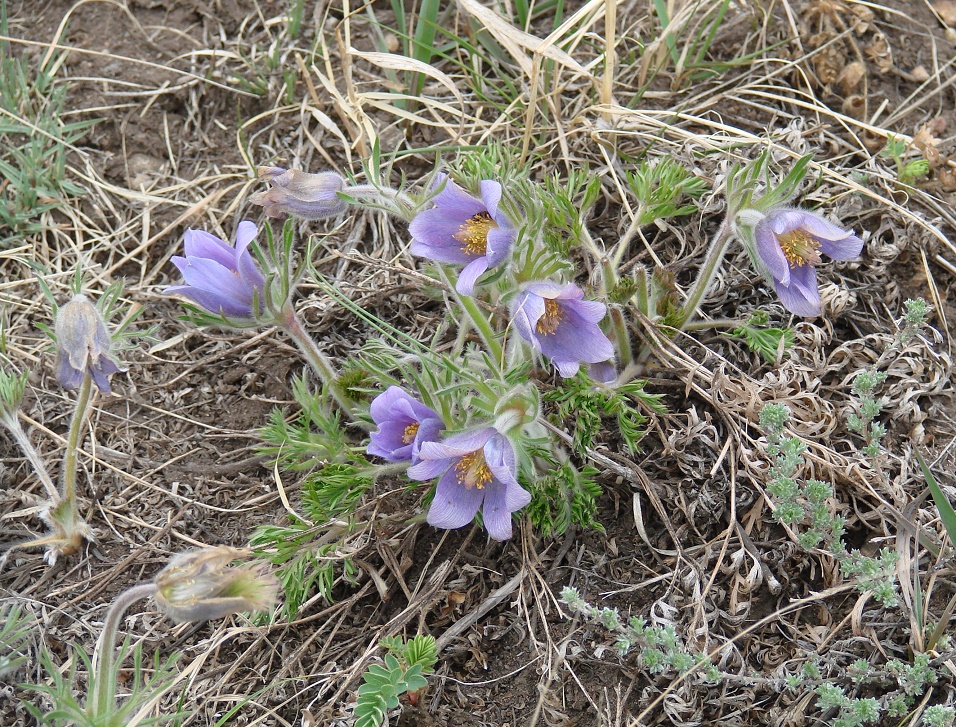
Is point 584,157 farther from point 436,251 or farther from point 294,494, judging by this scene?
point 294,494

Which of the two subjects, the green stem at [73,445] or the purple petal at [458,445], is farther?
the green stem at [73,445]

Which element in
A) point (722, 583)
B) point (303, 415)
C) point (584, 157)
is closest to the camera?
point (722, 583)

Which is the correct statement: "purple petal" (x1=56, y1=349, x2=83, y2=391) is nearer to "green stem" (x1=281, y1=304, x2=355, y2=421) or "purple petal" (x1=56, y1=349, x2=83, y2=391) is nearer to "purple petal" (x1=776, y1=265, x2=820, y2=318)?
"green stem" (x1=281, y1=304, x2=355, y2=421)

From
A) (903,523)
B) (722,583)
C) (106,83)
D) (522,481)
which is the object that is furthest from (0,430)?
(903,523)

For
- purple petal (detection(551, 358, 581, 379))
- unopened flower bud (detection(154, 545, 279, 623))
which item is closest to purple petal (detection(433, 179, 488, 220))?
purple petal (detection(551, 358, 581, 379))

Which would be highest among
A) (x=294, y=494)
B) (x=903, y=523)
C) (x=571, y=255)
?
(x=571, y=255)

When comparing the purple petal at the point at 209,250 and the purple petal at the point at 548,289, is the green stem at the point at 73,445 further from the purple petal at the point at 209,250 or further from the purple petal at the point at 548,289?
the purple petal at the point at 548,289

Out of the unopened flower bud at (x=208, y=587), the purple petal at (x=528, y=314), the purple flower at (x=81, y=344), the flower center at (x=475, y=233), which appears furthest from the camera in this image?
the purple flower at (x=81, y=344)

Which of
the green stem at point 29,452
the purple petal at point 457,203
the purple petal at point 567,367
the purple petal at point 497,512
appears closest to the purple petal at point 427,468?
the purple petal at point 497,512
